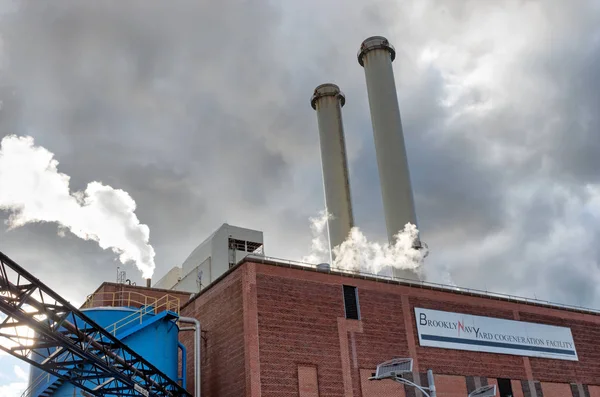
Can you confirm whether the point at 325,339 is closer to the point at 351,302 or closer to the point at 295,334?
the point at 295,334

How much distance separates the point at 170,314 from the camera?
29766 mm

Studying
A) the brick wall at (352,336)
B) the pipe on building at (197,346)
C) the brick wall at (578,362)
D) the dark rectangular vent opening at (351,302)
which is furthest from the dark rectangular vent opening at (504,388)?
the pipe on building at (197,346)

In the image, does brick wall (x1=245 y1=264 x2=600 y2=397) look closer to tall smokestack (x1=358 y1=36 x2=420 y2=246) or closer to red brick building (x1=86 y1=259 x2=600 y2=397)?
red brick building (x1=86 y1=259 x2=600 y2=397)

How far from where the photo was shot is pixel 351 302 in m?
32.5

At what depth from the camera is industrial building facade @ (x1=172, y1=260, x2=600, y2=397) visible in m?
28.6

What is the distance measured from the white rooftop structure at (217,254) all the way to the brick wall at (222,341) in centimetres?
1385

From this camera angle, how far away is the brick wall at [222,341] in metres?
28.7

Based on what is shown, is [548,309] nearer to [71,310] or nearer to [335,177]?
[335,177]

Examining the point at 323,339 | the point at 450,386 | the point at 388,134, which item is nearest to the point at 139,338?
the point at 323,339

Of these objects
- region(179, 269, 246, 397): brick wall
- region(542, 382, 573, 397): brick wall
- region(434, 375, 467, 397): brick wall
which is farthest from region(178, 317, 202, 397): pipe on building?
region(542, 382, 573, 397): brick wall

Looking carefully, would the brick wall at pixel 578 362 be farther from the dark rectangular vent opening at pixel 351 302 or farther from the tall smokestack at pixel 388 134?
the dark rectangular vent opening at pixel 351 302

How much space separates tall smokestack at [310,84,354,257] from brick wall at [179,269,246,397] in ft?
57.6

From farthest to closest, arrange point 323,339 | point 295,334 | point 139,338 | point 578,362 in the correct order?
point 578,362 → point 323,339 → point 295,334 → point 139,338

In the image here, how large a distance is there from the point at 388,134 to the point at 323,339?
19980 mm
